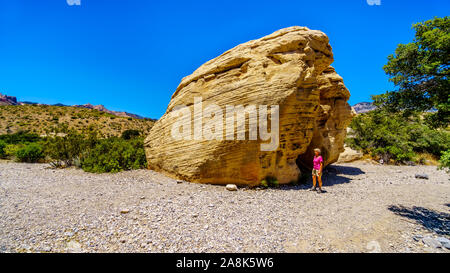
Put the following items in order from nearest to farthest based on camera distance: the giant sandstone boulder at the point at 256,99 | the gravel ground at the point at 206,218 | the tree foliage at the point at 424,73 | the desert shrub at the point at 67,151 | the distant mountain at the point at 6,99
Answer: the gravel ground at the point at 206,218, the tree foliage at the point at 424,73, the giant sandstone boulder at the point at 256,99, the desert shrub at the point at 67,151, the distant mountain at the point at 6,99

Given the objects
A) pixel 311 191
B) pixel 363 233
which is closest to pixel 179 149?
pixel 311 191

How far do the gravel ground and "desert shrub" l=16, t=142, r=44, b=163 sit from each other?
8553 millimetres

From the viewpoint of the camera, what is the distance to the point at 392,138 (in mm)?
17703

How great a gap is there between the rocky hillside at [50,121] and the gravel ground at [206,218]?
136 feet

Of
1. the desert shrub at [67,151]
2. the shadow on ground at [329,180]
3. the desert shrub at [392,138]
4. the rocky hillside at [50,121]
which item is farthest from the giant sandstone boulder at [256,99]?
the rocky hillside at [50,121]

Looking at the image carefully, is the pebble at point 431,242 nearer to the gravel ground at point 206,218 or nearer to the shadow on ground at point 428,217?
the gravel ground at point 206,218

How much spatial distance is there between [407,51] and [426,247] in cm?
530

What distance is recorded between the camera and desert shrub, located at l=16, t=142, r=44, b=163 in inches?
577

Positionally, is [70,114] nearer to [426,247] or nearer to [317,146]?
[317,146]

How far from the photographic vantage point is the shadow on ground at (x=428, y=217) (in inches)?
195

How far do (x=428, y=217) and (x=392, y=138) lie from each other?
1549cm

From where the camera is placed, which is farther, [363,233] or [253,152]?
[253,152]

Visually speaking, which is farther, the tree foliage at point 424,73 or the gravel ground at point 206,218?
the tree foliage at point 424,73

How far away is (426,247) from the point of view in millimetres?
4031
